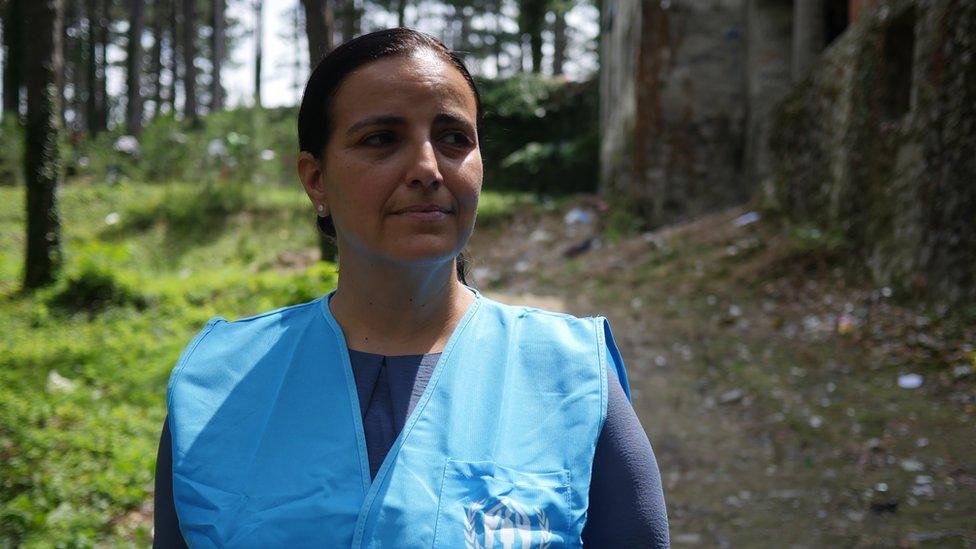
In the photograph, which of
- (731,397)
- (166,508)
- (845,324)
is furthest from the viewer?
(845,324)

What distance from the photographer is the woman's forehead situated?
136 cm

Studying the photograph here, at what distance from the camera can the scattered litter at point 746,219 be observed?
8535 mm

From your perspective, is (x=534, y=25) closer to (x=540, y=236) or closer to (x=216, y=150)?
(x=216, y=150)

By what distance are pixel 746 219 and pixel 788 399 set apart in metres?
3.95

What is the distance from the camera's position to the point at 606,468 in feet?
4.09

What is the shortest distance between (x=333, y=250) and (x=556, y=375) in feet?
17.5

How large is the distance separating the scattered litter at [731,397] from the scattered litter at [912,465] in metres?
1.25

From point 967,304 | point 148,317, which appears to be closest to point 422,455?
point 967,304

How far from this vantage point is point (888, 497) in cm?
389

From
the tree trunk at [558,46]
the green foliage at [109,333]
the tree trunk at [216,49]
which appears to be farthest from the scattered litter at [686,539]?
Result: the tree trunk at [558,46]

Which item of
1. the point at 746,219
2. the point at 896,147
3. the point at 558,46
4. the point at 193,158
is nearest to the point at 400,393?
the point at 896,147

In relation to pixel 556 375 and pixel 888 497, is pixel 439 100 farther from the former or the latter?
pixel 888 497

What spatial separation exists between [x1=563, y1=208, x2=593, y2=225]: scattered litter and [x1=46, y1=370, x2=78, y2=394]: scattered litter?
8670 millimetres

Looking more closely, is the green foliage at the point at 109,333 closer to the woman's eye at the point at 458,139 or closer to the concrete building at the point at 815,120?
the woman's eye at the point at 458,139
